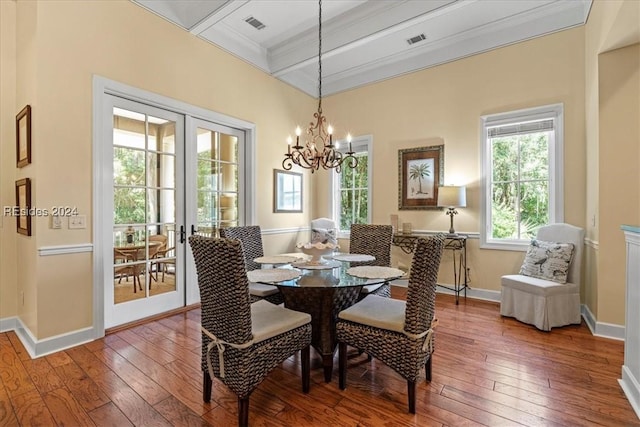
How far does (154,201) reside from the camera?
3.45 meters

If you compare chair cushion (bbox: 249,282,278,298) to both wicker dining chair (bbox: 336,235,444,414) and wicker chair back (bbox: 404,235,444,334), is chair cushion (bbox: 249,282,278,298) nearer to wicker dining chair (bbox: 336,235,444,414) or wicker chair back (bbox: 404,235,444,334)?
wicker dining chair (bbox: 336,235,444,414)

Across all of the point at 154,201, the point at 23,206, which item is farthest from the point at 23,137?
the point at 154,201

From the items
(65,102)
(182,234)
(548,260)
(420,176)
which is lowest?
(548,260)

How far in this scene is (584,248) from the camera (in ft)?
11.3

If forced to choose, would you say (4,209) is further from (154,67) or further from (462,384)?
(462,384)

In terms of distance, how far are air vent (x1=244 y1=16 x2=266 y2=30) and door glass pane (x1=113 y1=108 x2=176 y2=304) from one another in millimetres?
1579

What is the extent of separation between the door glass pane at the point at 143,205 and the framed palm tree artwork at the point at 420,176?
3138 mm

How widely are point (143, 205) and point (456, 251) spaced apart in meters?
3.92

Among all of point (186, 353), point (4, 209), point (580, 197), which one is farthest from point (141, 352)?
point (580, 197)

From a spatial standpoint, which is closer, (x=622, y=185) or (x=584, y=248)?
(x=622, y=185)

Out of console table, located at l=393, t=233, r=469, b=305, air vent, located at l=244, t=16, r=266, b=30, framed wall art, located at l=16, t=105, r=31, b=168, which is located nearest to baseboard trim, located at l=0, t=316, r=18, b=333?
framed wall art, located at l=16, t=105, r=31, b=168

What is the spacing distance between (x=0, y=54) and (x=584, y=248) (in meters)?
6.29

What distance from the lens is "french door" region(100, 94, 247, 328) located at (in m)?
3.09

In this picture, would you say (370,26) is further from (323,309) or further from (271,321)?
(271,321)
